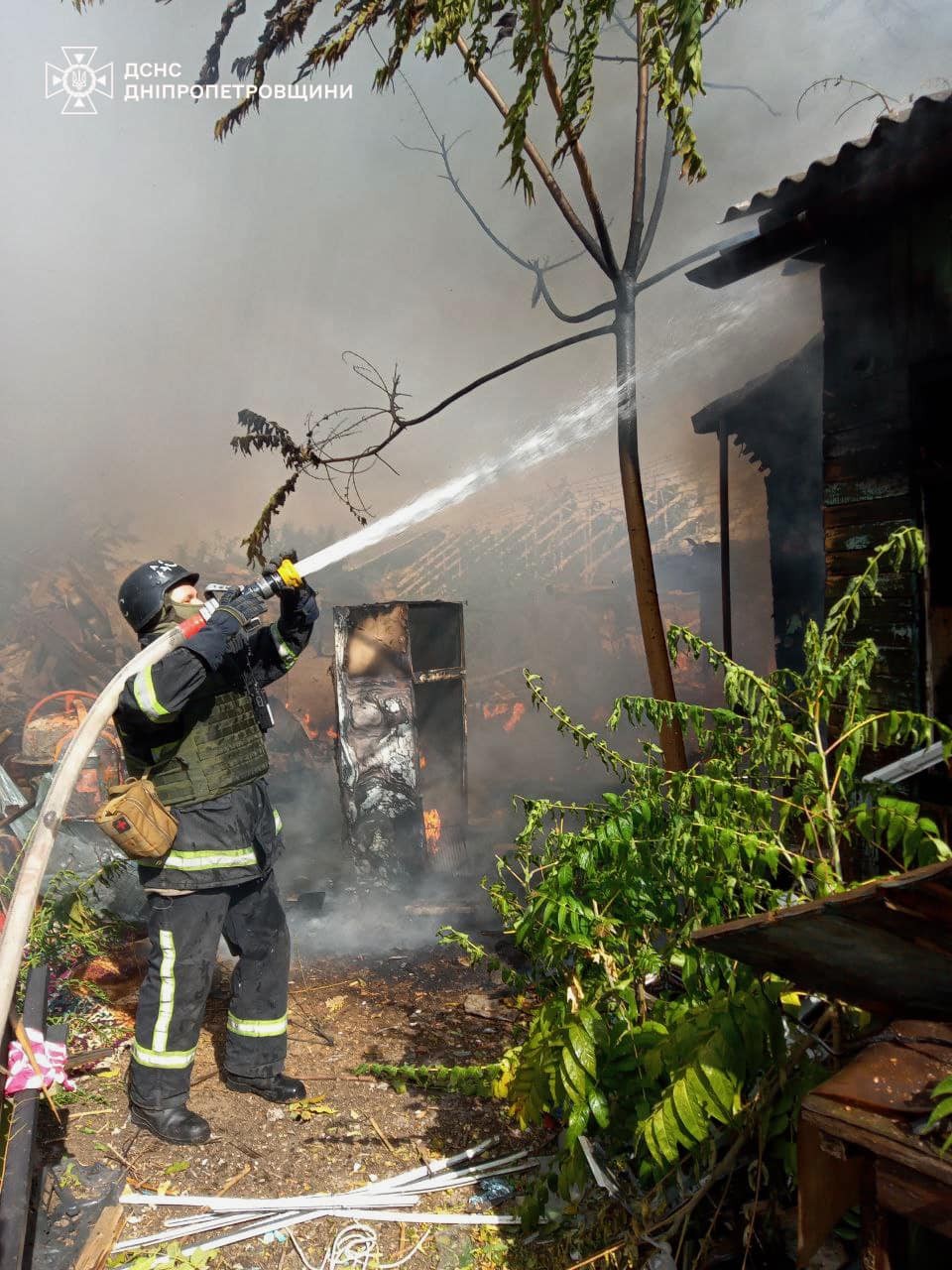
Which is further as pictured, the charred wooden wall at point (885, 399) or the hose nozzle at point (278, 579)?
the charred wooden wall at point (885, 399)

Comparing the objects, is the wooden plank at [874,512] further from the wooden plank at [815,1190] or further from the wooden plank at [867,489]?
the wooden plank at [815,1190]

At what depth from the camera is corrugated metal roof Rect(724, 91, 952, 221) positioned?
134 inches

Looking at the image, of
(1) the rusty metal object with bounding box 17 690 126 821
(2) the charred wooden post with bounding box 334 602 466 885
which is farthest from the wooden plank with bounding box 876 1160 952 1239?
(1) the rusty metal object with bounding box 17 690 126 821

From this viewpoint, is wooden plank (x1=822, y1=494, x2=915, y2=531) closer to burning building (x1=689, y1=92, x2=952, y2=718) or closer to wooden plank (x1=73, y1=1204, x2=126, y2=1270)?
burning building (x1=689, y1=92, x2=952, y2=718)

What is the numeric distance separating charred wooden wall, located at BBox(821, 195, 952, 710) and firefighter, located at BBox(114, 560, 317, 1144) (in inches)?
116

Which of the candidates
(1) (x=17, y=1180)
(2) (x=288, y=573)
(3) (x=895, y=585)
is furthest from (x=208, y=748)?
(3) (x=895, y=585)

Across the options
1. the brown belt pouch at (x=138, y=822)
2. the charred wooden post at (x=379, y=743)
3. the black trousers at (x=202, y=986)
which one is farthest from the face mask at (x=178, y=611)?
the charred wooden post at (x=379, y=743)

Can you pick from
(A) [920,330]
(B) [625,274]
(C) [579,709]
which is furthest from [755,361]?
(C) [579,709]

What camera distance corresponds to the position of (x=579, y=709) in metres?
11.8

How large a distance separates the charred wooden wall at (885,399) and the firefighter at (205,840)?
2.95 m

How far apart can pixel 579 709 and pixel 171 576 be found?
8619 millimetres

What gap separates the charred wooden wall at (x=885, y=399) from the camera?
155 inches

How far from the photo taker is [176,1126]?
3.36m

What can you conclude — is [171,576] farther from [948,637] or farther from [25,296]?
[25,296]
